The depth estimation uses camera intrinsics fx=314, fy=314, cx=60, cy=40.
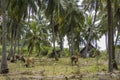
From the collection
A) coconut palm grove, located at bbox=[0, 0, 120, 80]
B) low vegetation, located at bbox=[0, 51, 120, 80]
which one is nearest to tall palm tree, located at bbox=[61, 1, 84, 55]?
coconut palm grove, located at bbox=[0, 0, 120, 80]

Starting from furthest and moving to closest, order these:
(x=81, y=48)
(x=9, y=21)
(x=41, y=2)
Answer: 1. (x=81, y=48)
2. (x=9, y=21)
3. (x=41, y=2)

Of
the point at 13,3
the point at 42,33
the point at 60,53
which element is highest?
the point at 13,3

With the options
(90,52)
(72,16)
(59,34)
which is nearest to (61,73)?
(90,52)

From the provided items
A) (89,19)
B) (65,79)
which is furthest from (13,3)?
(89,19)

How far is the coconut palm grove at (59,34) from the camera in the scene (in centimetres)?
2005

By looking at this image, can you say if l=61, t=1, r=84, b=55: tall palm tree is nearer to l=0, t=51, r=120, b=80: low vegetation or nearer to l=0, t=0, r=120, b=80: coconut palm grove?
l=0, t=0, r=120, b=80: coconut palm grove

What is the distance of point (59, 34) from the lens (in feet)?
166

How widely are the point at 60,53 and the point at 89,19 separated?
7.81 metres

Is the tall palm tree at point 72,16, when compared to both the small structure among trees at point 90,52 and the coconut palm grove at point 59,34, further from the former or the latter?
the small structure among trees at point 90,52

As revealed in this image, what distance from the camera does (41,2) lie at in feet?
120

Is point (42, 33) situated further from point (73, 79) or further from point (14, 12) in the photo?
point (73, 79)

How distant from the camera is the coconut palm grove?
20047 millimetres

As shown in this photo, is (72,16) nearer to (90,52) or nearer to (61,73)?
(90,52)

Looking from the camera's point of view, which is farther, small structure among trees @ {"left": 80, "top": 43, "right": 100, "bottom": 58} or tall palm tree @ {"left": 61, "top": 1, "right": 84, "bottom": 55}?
tall palm tree @ {"left": 61, "top": 1, "right": 84, "bottom": 55}
